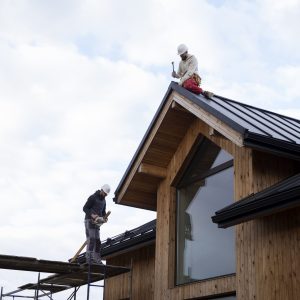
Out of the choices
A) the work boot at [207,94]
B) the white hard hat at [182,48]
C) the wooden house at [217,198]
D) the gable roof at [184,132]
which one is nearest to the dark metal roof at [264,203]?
the wooden house at [217,198]

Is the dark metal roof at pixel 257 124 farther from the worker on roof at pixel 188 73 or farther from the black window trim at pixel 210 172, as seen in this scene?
the black window trim at pixel 210 172

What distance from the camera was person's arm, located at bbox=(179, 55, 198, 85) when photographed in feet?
37.1

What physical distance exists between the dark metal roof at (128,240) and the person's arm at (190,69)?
130 inches

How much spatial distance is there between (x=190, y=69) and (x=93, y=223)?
386 cm

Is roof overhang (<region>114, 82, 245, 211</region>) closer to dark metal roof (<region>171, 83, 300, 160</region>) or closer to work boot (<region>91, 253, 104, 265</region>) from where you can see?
dark metal roof (<region>171, 83, 300, 160</region>)

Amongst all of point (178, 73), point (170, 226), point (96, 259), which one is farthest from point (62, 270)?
point (178, 73)

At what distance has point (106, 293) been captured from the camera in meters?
15.4

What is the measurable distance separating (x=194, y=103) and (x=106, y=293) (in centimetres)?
659

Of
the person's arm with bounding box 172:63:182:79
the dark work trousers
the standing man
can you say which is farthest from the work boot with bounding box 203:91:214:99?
the dark work trousers

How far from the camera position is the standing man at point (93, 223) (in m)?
13.0

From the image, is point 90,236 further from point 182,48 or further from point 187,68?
point 182,48

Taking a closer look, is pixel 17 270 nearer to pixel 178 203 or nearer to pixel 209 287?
pixel 178 203

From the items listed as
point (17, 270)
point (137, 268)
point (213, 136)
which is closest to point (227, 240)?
point (213, 136)

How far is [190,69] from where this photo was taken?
11516 mm
